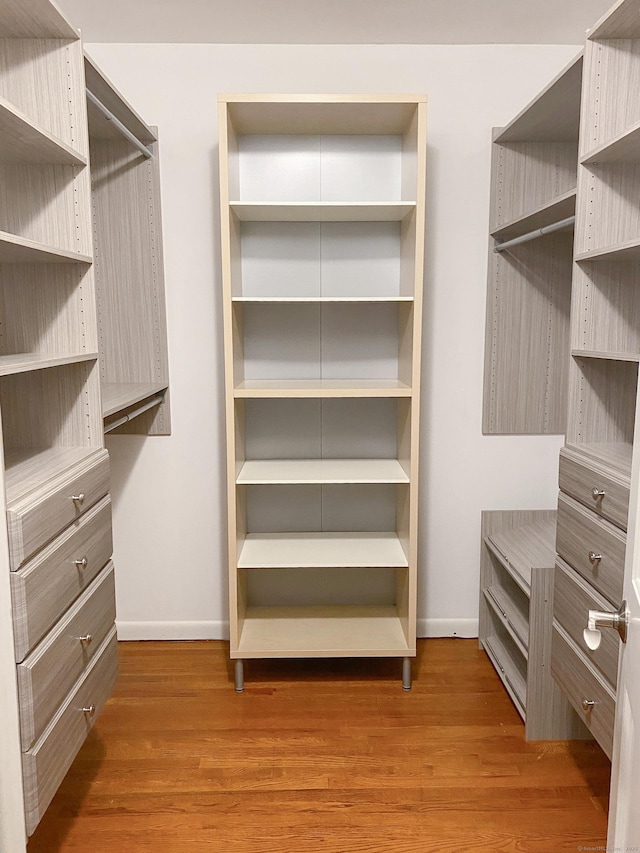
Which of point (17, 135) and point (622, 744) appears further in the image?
point (17, 135)

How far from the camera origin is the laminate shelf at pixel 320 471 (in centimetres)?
252

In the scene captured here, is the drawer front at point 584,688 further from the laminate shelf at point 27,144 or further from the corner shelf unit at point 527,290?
the laminate shelf at point 27,144

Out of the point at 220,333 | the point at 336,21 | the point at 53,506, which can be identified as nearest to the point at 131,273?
the point at 220,333

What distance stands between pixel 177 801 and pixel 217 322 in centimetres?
176

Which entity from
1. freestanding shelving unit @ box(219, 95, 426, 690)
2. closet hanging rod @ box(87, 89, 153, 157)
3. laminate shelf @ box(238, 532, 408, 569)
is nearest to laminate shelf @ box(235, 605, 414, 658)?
freestanding shelving unit @ box(219, 95, 426, 690)

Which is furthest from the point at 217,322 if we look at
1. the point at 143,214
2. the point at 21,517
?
the point at 21,517

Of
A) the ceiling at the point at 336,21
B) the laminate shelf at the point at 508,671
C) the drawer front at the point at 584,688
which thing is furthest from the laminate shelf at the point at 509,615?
the ceiling at the point at 336,21

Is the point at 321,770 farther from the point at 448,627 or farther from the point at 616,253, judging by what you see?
the point at 616,253

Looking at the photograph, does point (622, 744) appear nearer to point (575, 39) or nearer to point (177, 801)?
point (177, 801)

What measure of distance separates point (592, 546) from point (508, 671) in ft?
3.47

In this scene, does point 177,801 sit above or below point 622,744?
below

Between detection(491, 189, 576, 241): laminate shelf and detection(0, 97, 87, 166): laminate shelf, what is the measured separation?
1393 mm

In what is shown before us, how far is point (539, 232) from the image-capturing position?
2.30 metres

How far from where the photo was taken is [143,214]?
2723 mm
